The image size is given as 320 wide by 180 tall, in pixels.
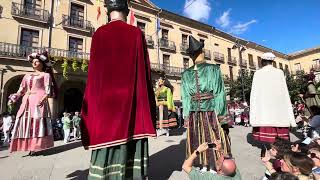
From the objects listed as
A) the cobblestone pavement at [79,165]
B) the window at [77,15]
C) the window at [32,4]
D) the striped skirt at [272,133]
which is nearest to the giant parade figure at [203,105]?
the cobblestone pavement at [79,165]

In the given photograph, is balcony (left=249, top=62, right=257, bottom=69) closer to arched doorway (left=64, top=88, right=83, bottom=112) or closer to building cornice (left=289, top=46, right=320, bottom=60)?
building cornice (left=289, top=46, right=320, bottom=60)

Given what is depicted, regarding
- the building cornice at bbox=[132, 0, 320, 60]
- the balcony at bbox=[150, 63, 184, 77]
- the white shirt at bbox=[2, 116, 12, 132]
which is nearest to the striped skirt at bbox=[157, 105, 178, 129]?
the white shirt at bbox=[2, 116, 12, 132]

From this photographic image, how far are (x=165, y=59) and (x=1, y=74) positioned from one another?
15.4 metres

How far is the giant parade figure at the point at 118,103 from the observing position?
8.98 ft

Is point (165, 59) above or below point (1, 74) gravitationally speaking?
above

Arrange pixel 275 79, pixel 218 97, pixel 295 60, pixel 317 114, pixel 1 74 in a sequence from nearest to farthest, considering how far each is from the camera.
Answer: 1. pixel 218 97
2. pixel 275 79
3. pixel 317 114
4. pixel 1 74
5. pixel 295 60

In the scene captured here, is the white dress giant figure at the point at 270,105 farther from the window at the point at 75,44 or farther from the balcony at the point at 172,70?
the balcony at the point at 172,70

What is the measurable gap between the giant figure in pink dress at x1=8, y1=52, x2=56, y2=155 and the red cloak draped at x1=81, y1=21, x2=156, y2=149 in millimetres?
2891

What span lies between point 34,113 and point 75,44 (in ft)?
55.8

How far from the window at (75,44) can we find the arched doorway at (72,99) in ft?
10.9

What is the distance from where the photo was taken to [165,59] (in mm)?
27656

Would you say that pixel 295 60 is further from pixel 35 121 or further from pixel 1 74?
pixel 35 121

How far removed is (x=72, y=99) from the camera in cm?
2173

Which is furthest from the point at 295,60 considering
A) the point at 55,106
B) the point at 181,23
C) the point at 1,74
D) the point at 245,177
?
the point at 245,177
